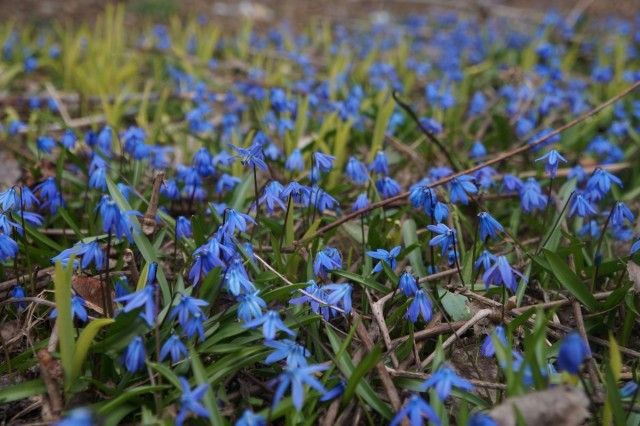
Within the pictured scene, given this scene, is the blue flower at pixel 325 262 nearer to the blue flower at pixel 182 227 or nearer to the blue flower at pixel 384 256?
the blue flower at pixel 384 256

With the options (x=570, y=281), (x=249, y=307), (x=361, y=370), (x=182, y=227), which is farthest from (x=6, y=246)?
(x=570, y=281)

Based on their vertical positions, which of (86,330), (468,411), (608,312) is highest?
(86,330)

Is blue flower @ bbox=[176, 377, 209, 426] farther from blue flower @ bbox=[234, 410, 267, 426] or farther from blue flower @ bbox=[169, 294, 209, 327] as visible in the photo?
blue flower @ bbox=[169, 294, 209, 327]

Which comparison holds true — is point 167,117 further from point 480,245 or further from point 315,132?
point 480,245

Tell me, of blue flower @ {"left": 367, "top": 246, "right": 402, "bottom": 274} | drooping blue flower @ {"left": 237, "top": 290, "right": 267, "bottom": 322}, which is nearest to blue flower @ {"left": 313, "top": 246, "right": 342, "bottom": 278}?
blue flower @ {"left": 367, "top": 246, "right": 402, "bottom": 274}

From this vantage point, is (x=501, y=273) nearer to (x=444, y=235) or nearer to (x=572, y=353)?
(x=444, y=235)

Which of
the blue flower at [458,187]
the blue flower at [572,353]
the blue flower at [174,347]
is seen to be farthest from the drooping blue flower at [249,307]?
the blue flower at [458,187]

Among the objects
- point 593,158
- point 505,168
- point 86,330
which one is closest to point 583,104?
point 593,158
